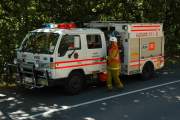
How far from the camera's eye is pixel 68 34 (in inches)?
477

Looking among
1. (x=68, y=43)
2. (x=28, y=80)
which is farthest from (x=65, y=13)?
(x=28, y=80)

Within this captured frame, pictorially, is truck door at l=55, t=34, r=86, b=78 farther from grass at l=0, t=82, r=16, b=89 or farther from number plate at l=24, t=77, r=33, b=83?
grass at l=0, t=82, r=16, b=89

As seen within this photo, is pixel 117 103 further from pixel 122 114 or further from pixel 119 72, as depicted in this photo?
pixel 119 72

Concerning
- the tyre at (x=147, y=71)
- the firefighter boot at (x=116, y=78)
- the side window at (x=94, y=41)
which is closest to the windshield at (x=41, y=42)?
the side window at (x=94, y=41)

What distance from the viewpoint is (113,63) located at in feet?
42.6

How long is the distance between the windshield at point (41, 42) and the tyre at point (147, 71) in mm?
4459

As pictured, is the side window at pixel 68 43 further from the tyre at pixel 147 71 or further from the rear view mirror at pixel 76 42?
the tyre at pixel 147 71

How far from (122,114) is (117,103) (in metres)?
1.24

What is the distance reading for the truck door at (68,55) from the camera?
11.8 meters

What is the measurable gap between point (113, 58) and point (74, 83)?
161 centimetres

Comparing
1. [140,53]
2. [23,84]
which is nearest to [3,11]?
[23,84]

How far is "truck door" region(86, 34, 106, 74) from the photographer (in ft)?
42.0

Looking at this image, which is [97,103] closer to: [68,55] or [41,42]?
[68,55]

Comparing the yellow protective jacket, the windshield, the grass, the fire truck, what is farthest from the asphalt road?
the windshield
